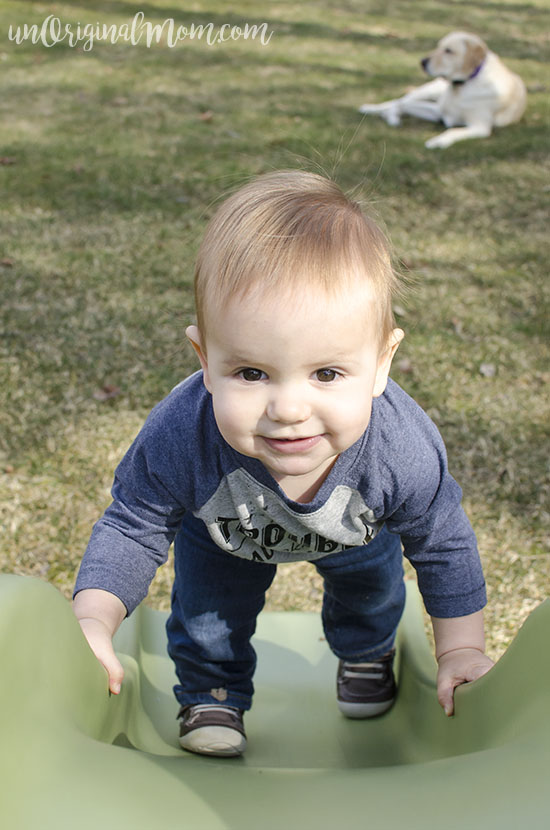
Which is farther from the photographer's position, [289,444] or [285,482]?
[285,482]

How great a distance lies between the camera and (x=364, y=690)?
1.67m

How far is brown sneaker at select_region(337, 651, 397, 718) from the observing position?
167 centimetres

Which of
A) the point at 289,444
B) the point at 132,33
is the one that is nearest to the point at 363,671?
the point at 289,444

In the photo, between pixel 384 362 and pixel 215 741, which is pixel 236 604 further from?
pixel 384 362

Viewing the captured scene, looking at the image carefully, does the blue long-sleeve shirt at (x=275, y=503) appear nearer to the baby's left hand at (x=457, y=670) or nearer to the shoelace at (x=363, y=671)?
the baby's left hand at (x=457, y=670)

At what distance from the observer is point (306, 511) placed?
1271 mm

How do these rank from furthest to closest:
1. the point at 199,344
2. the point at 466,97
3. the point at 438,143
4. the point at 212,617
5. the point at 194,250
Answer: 1. the point at 466,97
2. the point at 438,143
3. the point at 194,250
4. the point at 212,617
5. the point at 199,344

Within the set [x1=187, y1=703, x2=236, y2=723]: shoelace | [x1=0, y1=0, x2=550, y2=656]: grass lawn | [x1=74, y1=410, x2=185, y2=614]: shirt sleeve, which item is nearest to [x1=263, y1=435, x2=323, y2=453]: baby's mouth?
[x1=74, y1=410, x2=185, y2=614]: shirt sleeve

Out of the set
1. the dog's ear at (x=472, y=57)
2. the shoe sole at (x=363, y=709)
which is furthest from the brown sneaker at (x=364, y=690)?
the dog's ear at (x=472, y=57)

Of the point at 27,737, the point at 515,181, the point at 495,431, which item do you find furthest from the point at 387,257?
the point at 515,181

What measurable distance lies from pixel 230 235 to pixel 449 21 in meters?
7.71

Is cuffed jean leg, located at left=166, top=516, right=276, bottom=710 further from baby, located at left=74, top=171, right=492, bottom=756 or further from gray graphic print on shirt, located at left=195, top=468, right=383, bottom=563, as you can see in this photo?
gray graphic print on shirt, located at left=195, top=468, right=383, bottom=563

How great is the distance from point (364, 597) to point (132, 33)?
641 cm

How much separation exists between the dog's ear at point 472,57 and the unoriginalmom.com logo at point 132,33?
224cm
